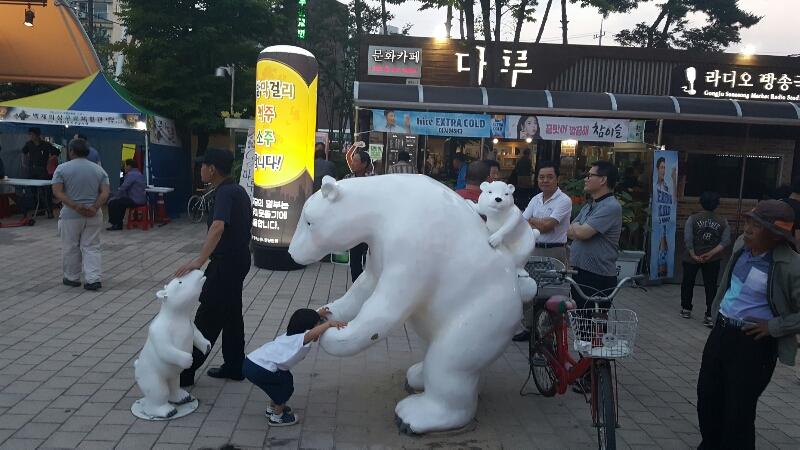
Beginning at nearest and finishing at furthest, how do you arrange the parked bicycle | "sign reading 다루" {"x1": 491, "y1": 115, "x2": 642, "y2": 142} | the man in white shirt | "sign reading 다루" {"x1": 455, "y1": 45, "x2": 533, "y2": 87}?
the man in white shirt → "sign reading 다루" {"x1": 491, "y1": 115, "x2": 642, "y2": 142} → "sign reading 다루" {"x1": 455, "y1": 45, "x2": 533, "y2": 87} → the parked bicycle

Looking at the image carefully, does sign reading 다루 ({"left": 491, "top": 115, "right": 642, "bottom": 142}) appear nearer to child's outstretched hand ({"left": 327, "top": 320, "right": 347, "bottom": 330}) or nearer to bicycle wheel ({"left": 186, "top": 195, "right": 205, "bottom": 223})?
child's outstretched hand ({"left": 327, "top": 320, "right": 347, "bottom": 330})

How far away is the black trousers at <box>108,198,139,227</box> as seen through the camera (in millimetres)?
11724

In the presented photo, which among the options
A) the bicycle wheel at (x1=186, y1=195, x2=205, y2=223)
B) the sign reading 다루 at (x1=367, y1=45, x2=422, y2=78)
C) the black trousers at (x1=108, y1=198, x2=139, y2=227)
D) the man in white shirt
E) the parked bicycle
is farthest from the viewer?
the bicycle wheel at (x1=186, y1=195, x2=205, y2=223)

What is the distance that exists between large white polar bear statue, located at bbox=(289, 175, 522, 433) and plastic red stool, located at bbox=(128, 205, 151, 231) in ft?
31.3

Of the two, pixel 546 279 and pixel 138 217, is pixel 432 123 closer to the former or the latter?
pixel 546 279

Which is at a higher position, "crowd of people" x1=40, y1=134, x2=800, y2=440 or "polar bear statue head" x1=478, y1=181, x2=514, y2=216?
"polar bear statue head" x1=478, y1=181, x2=514, y2=216

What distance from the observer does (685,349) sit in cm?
612

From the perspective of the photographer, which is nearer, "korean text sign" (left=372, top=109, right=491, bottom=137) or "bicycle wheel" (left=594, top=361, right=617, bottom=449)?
"bicycle wheel" (left=594, top=361, right=617, bottom=449)

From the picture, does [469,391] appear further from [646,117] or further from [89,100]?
[89,100]

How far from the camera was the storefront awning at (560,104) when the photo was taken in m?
9.58

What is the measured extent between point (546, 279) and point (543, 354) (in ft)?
1.74

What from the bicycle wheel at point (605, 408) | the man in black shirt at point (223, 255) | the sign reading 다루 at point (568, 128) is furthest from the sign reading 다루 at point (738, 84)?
the man in black shirt at point (223, 255)

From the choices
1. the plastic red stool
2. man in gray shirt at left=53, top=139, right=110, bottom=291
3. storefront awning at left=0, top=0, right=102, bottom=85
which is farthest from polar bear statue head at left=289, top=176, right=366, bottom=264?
storefront awning at left=0, top=0, right=102, bottom=85

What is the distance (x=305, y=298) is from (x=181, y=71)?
32.9ft
